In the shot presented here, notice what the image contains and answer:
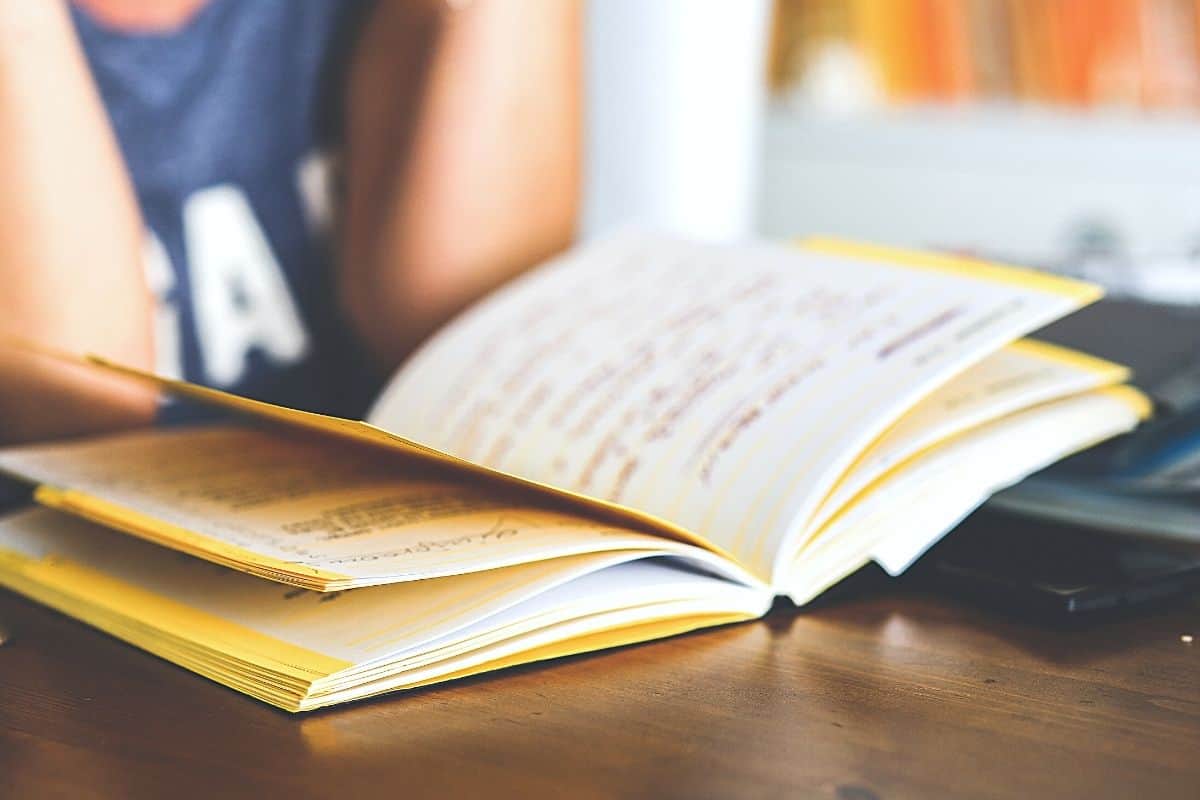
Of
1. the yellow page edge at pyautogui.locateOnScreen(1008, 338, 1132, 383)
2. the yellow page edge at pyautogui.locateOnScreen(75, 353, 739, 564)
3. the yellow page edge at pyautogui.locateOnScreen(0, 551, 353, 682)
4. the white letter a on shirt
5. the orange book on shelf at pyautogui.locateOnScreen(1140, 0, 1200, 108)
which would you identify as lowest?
the yellow page edge at pyautogui.locateOnScreen(0, 551, 353, 682)

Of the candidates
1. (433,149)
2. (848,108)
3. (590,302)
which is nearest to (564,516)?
(590,302)

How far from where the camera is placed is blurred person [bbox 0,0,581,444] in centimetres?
58

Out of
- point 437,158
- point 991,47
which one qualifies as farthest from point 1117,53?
point 437,158

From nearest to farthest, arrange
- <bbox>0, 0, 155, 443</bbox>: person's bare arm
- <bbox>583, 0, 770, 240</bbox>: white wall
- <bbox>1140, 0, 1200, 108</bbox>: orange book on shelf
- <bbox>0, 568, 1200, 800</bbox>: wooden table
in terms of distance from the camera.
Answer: <bbox>0, 568, 1200, 800</bbox>: wooden table → <bbox>0, 0, 155, 443</bbox>: person's bare arm → <bbox>583, 0, 770, 240</bbox>: white wall → <bbox>1140, 0, 1200, 108</bbox>: orange book on shelf

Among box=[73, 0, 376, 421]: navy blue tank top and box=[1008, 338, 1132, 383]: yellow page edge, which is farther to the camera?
box=[73, 0, 376, 421]: navy blue tank top

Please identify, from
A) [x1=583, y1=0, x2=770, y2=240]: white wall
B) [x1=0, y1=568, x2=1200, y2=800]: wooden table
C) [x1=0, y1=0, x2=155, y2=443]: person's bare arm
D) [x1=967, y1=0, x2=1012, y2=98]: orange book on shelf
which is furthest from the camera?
[x1=967, y1=0, x2=1012, y2=98]: orange book on shelf

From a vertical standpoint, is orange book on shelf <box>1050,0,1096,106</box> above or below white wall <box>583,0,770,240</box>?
above

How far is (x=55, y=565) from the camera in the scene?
406 mm

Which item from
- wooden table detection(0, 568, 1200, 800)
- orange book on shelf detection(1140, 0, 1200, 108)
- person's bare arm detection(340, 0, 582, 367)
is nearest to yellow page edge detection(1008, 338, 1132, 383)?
wooden table detection(0, 568, 1200, 800)

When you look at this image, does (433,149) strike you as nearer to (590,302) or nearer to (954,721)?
(590,302)

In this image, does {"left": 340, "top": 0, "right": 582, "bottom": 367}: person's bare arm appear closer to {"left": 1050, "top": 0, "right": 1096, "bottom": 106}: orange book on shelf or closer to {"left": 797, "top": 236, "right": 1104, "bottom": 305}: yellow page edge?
{"left": 797, "top": 236, "right": 1104, "bottom": 305}: yellow page edge

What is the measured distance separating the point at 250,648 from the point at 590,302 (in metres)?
0.26

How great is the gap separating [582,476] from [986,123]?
1355 millimetres

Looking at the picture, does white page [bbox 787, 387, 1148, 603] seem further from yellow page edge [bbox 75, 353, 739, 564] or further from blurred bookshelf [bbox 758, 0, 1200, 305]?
blurred bookshelf [bbox 758, 0, 1200, 305]
